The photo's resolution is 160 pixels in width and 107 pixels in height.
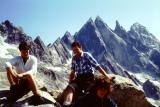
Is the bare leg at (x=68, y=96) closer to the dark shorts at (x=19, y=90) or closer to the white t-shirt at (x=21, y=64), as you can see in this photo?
the dark shorts at (x=19, y=90)

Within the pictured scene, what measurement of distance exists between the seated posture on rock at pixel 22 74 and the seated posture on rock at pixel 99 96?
14.8 ft

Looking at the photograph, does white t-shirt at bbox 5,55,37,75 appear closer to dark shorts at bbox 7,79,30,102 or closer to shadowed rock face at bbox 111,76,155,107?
dark shorts at bbox 7,79,30,102

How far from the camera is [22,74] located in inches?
605

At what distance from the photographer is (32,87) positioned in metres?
15.6

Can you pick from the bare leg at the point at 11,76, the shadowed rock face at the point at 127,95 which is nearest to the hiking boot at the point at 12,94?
the bare leg at the point at 11,76

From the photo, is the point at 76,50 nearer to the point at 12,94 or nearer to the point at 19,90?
the point at 19,90

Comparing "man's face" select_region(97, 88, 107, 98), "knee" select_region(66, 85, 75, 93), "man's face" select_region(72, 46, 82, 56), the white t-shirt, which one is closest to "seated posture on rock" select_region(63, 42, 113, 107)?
"man's face" select_region(72, 46, 82, 56)

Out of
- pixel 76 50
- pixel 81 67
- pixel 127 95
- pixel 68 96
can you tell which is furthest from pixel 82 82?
pixel 127 95

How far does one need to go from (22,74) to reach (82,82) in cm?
306

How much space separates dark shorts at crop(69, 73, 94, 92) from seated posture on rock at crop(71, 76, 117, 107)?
4.43m

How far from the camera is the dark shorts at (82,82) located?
1620cm

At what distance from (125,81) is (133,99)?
1.31 metres

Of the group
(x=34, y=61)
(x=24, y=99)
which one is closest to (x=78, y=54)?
(x=34, y=61)

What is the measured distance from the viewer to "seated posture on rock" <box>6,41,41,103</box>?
1555 centimetres
